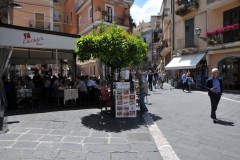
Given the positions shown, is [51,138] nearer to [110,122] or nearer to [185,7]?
[110,122]

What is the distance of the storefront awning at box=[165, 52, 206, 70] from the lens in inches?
846

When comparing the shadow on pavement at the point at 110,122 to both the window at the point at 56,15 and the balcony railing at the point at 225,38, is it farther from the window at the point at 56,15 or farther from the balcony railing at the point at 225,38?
the window at the point at 56,15

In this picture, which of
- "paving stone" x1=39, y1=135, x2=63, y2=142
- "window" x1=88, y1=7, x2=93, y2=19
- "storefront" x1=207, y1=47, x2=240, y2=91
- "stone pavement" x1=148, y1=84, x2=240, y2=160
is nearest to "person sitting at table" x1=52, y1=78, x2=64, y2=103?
"stone pavement" x1=148, y1=84, x2=240, y2=160

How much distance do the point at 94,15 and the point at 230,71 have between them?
14458mm

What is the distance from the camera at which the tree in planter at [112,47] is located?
343 inches

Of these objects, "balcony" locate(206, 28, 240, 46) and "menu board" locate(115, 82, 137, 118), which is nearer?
"menu board" locate(115, 82, 137, 118)

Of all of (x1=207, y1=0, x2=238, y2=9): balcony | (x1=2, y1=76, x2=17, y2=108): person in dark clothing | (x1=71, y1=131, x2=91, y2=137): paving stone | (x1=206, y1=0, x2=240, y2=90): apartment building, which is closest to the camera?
(x1=71, y1=131, x2=91, y2=137): paving stone

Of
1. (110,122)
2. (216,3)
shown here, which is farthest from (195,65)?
(110,122)

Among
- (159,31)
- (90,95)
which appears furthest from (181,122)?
(159,31)

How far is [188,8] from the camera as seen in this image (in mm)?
23109

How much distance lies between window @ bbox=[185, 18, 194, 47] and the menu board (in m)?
15.7

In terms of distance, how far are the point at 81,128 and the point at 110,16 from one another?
23112 mm

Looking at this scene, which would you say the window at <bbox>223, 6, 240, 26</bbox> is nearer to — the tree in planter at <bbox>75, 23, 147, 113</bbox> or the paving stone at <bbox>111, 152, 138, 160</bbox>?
the tree in planter at <bbox>75, 23, 147, 113</bbox>

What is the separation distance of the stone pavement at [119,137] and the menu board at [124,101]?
27cm
